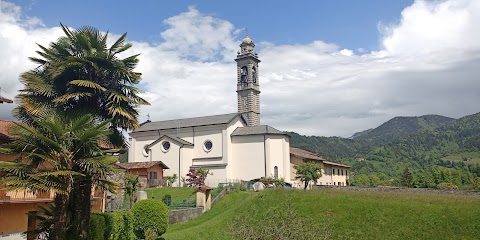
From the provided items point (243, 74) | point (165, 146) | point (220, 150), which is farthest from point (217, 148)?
point (243, 74)

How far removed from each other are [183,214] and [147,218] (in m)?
7.68

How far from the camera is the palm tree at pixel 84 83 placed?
13.6 metres

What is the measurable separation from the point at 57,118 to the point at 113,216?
809 centimetres

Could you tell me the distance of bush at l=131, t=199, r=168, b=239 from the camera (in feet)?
66.8

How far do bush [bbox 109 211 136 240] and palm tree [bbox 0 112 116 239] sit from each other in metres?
6.76

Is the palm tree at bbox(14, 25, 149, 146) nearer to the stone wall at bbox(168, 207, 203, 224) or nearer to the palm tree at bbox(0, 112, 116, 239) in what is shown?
the palm tree at bbox(0, 112, 116, 239)

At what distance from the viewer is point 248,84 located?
60.3m

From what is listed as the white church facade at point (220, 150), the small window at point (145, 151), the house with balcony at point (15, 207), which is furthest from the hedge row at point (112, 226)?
the small window at point (145, 151)

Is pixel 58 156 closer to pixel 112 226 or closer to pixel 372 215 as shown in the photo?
pixel 112 226

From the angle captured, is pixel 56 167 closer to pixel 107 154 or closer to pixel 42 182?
pixel 42 182

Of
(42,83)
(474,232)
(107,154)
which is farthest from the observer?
(474,232)

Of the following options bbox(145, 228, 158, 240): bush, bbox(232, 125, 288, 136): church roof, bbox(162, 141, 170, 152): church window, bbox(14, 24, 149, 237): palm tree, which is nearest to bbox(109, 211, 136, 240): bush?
bbox(145, 228, 158, 240): bush

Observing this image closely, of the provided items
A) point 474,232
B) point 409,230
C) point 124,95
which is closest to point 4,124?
point 124,95

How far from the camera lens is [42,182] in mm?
10625
